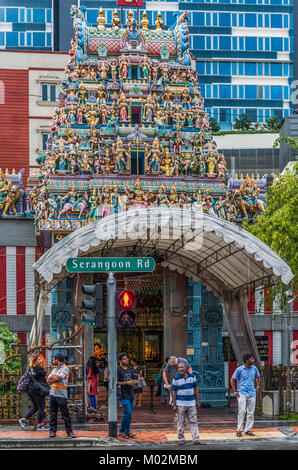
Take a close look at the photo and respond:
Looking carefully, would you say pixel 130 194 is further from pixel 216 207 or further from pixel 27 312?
pixel 27 312

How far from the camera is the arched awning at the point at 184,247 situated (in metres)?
25.0

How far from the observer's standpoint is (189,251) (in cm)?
2925

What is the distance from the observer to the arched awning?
25.0 meters

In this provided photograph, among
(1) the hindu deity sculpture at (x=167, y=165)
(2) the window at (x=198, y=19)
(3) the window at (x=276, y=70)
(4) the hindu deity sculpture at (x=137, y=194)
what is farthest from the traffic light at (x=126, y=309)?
(3) the window at (x=276, y=70)

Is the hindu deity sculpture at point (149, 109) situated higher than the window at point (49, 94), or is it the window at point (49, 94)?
the window at point (49, 94)

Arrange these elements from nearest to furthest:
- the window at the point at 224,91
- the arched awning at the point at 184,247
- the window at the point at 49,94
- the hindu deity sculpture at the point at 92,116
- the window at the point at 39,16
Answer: the arched awning at the point at 184,247 → the hindu deity sculpture at the point at 92,116 → the window at the point at 49,94 → the window at the point at 39,16 → the window at the point at 224,91

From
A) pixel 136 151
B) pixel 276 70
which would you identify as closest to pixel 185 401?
pixel 136 151

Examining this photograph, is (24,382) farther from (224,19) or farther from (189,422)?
(224,19)

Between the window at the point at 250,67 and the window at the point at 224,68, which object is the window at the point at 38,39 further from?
the window at the point at 250,67

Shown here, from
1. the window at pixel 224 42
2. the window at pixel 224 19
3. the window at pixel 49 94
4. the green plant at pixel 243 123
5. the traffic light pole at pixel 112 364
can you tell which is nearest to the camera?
the traffic light pole at pixel 112 364

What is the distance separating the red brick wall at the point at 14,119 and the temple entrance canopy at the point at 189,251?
86.3 ft

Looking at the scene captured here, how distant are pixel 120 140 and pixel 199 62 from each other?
167 ft

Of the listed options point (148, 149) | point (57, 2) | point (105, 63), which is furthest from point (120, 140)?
point (57, 2)

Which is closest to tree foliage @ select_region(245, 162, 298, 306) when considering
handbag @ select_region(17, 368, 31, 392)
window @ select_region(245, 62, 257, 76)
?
handbag @ select_region(17, 368, 31, 392)
